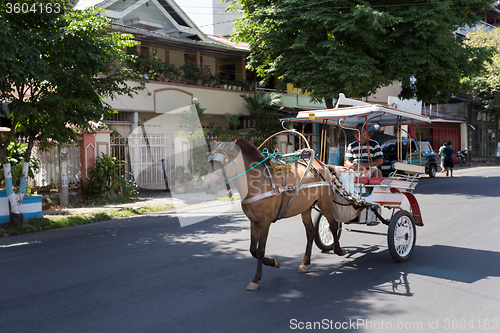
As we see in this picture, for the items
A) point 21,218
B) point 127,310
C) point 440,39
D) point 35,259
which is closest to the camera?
point 127,310

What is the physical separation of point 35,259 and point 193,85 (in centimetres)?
1488

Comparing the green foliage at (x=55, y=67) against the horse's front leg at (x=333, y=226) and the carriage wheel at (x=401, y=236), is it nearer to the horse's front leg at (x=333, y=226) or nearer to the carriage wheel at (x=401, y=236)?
the horse's front leg at (x=333, y=226)

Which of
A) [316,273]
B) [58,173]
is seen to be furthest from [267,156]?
[58,173]

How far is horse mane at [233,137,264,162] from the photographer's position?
17.5 feet

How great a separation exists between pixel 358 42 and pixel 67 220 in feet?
42.8

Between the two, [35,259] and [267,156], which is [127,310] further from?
[35,259]

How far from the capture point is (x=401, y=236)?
6.30m

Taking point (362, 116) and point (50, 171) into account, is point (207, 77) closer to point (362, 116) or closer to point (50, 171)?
point (50, 171)

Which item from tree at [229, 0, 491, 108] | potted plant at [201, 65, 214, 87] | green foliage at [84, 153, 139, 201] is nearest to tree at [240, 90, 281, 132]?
potted plant at [201, 65, 214, 87]

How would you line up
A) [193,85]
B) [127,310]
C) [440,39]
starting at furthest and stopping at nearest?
[193,85] → [440,39] → [127,310]

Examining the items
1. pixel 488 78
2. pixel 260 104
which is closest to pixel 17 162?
pixel 260 104

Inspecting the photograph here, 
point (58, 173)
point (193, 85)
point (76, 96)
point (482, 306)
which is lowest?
point (482, 306)

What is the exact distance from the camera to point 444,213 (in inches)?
408

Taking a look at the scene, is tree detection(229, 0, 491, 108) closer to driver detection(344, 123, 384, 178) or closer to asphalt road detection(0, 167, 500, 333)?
driver detection(344, 123, 384, 178)
